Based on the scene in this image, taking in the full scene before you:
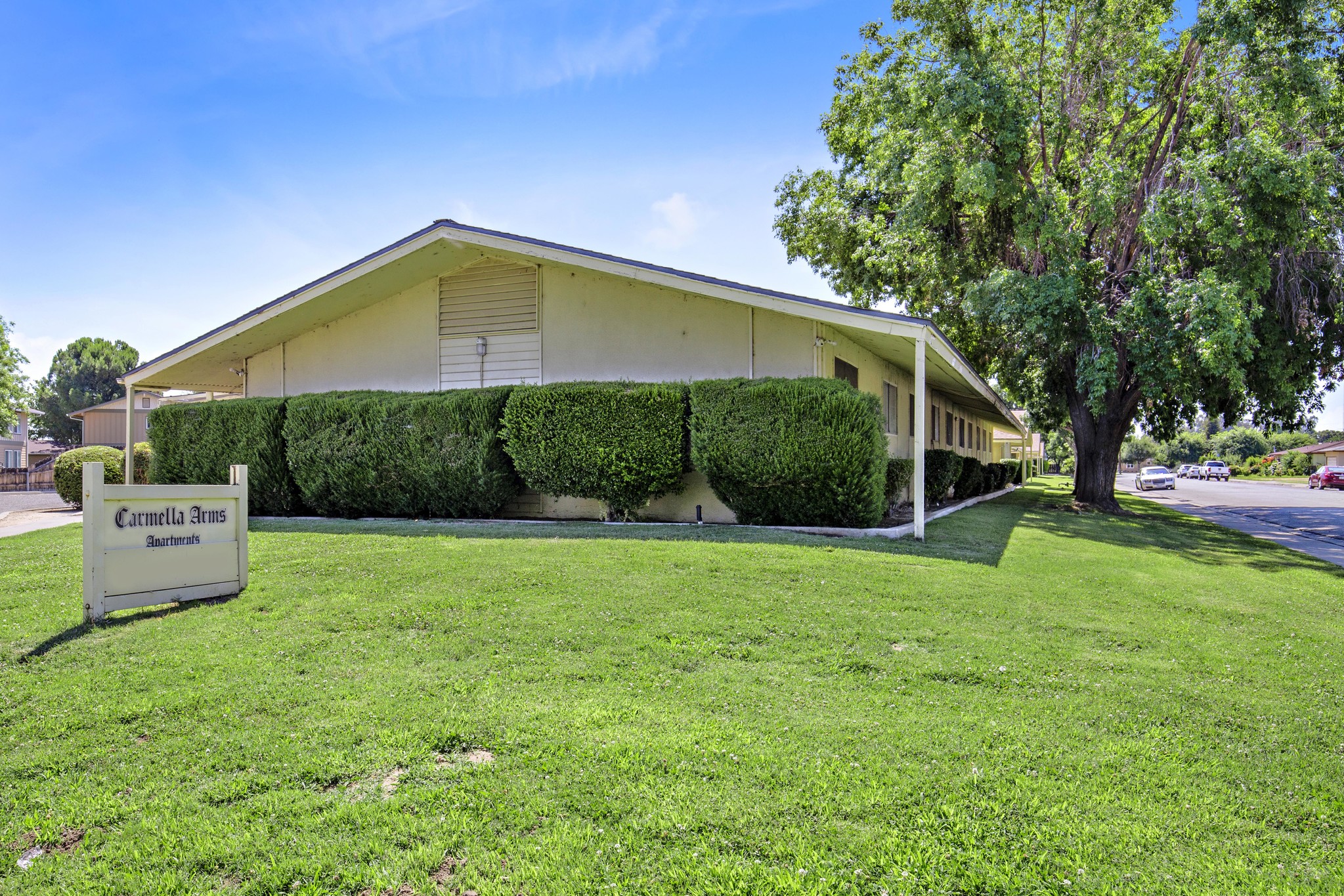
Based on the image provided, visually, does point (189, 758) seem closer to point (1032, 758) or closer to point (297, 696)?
point (297, 696)

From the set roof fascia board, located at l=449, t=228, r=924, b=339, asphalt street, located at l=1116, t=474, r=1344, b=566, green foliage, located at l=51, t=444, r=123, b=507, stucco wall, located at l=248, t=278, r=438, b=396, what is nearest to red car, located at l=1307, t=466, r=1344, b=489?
asphalt street, located at l=1116, t=474, r=1344, b=566

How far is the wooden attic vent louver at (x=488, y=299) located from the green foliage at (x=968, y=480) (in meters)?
11.4

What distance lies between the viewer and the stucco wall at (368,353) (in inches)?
537

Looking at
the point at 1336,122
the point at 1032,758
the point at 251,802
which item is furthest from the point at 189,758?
the point at 1336,122

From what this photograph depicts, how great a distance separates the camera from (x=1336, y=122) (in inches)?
562

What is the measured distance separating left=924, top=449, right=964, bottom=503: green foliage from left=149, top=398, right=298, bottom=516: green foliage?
11.8 m

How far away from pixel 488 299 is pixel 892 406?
8.77 m

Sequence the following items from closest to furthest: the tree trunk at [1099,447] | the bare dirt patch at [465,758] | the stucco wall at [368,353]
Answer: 1. the bare dirt patch at [465,758]
2. the stucco wall at [368,353]
3. the tree trunk at [1099,447]

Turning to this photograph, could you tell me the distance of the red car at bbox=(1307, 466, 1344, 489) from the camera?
37031 mm

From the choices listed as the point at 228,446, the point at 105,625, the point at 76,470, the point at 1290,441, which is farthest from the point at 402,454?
the point at 1290,441

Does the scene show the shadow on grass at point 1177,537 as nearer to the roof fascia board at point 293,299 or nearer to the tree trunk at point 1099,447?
the tree trunk at point 1099,447

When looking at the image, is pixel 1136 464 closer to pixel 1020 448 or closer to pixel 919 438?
pixel 1020 448

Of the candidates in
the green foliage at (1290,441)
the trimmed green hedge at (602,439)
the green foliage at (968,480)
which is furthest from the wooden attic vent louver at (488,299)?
the green foliage at (1290,441)

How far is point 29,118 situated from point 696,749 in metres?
14.7
